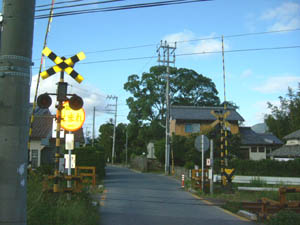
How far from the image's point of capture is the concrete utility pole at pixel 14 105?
3592mm

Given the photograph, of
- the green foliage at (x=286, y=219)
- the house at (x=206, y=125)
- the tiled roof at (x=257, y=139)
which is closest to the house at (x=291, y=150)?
the tiled roof at (x=257, y=139)

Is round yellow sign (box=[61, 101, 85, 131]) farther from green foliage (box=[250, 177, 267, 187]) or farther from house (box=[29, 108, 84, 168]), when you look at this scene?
house (box=[29, 108, 84, 168])

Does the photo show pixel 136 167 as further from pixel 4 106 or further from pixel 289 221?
pixel 4 106

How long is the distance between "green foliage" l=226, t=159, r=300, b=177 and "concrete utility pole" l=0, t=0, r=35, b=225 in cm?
2410

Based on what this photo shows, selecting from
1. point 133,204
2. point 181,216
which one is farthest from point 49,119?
point 181,216

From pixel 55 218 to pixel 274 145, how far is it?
42102mm

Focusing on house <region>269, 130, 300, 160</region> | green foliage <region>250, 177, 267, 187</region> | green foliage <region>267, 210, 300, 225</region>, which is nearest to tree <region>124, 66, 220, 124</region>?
house <region>269, 130, 300, 160</region>

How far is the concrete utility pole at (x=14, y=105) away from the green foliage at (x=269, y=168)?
79.1 ft

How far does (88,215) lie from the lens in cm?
802

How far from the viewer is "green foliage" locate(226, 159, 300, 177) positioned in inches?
1049

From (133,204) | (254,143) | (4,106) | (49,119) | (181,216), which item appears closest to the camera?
(4,106)

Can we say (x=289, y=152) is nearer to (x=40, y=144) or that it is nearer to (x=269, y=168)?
(x=269, y=168)

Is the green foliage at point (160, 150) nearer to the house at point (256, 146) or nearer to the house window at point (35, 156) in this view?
the house at point (256, 146)

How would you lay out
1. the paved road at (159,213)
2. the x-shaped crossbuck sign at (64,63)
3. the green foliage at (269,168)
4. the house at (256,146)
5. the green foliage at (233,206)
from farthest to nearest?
the house at (256,146)
the green foliage at (269,168)
the green foliage at (233,206)
the paved road at (159,213)
the x-shaped crossbuck sign at (64,63)
